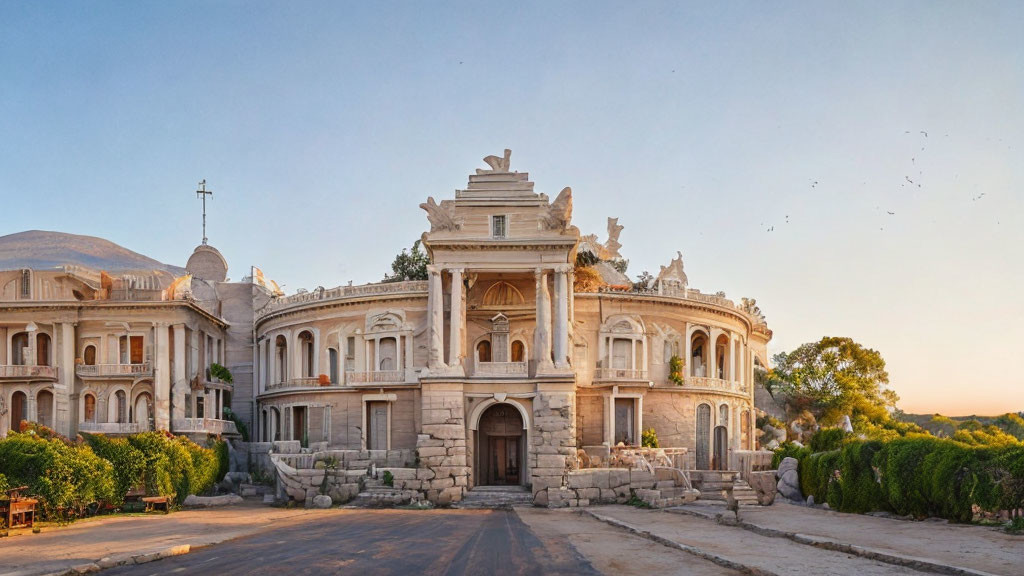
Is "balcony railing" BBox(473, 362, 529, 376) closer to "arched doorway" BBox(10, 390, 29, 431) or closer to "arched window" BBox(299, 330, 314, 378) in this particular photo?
"arched window" BBox(299, 330, 314, 378)

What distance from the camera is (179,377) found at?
160 ft

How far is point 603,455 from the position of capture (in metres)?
45.4

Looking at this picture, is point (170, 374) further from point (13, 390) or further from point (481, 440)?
point (481, 440)

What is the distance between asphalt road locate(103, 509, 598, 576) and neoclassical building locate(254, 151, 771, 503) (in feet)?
35.6

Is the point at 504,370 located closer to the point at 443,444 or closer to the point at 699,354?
the point at 443,444

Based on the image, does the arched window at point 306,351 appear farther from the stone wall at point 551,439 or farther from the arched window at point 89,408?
the stone wall at point 551,439

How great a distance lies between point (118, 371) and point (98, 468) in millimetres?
16306

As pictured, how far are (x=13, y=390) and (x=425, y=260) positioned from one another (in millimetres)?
28116

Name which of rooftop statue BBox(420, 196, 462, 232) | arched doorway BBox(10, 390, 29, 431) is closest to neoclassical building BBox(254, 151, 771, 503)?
rooftop statue BBox(420, 196, 462, 232)

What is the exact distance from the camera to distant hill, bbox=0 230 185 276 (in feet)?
195

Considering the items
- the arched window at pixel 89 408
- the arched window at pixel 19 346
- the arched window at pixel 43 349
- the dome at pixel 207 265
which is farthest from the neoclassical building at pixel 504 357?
the arched window at pixel 19 346

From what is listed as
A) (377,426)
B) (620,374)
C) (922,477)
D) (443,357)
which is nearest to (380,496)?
(443,357)

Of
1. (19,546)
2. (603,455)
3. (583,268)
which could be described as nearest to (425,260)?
(583,268)

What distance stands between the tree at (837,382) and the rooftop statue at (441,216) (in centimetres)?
3360
